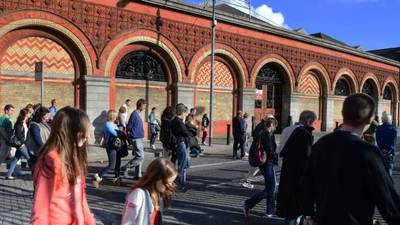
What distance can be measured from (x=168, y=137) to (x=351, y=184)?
20.3ft

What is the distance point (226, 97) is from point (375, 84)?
17.2m

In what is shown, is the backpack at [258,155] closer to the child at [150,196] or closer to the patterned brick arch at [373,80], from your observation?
the child at [150,196]

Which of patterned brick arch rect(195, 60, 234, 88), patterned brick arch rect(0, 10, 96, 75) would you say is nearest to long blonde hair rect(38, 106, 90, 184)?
patterned brick arch rect(0, 10, 96, 75)

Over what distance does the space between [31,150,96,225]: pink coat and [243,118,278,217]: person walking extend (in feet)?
13.6

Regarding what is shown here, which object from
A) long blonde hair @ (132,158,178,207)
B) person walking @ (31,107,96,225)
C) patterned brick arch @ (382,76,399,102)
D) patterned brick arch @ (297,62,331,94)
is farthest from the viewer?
patterned brick arch @ (382,76,399,102)

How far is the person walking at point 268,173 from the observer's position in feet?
21.3

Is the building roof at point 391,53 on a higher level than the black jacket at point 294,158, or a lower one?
higher

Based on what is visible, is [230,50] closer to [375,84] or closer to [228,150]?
[228,150]

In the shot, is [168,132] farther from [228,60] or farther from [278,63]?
[278,63]

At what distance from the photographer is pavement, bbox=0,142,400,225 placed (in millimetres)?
6289

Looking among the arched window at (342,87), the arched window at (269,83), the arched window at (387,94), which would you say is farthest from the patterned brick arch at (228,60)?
the arched window at (387,94)

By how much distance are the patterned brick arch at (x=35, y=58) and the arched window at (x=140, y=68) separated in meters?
2.29

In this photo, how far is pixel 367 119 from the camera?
2730mm

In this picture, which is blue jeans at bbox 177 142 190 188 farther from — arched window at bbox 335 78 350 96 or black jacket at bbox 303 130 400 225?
arched window at bbox 335 78 350 96
